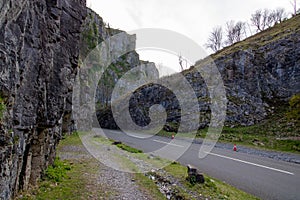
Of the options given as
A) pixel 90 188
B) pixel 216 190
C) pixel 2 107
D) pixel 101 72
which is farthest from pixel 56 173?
pixel 101 72

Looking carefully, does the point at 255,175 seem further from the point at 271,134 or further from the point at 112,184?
the point at 271,134

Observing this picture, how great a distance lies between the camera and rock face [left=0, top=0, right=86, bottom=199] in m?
4.25

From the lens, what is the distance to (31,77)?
5.95 meters

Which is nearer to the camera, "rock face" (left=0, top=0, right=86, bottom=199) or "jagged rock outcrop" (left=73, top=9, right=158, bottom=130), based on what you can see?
"rock face" (left=0, top=0, right=86, bottom=199)

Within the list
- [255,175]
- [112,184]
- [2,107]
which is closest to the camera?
[2,107]

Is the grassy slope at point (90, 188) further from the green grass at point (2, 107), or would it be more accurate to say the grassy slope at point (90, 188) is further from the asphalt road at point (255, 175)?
the green grass at point (2, 107)

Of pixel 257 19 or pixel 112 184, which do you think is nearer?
pixel 112 184

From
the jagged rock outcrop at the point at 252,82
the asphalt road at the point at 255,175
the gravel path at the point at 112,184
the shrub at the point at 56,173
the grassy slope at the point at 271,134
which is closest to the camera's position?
the gravel path at the point at 112,184

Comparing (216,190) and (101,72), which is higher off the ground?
(101,72)

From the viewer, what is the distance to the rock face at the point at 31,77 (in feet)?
14.0

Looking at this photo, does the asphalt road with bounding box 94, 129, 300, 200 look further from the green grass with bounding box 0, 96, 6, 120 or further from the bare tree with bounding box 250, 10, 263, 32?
the bare tree with bounding box 250, 10, 263, 32

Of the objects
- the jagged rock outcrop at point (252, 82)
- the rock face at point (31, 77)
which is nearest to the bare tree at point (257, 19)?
the jagged rock outcrop at point (252, 82)

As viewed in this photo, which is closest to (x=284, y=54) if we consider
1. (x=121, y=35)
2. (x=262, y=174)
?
(x=262, y=174)

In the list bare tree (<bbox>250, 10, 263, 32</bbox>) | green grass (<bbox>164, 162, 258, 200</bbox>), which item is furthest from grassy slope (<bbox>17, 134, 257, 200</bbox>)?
bare tree (<bbox>250, 10, 263, 32</bbox>)
